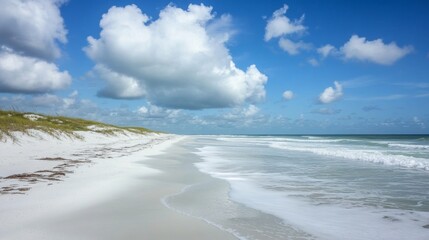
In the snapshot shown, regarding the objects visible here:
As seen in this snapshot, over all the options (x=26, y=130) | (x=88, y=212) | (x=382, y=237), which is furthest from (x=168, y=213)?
(x=26, y=130)

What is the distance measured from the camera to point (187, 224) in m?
5.59

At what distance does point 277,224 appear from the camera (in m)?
5.82

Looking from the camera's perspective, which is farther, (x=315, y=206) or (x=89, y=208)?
(x=315, y=206)

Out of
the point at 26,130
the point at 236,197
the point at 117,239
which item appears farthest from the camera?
the point at 26,130

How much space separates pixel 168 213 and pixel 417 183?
8730 millimetres

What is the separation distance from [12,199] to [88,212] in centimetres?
175

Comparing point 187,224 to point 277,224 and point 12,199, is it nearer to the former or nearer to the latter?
point 277,224

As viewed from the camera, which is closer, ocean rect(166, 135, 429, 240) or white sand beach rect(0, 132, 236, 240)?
white sand beach rect(0, 132, 236, 240)

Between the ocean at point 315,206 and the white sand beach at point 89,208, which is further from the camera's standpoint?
the ocean at point 315,206

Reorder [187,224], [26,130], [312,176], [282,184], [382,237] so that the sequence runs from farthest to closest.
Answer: [26,130] → [312,176] → [282,184] → [187,224] → [382,237]

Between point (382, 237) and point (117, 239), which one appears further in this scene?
point (382, 237)

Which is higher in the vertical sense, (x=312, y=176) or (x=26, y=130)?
(x=26, y=130)

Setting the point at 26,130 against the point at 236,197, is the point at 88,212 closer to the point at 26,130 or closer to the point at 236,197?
the point at 236,197

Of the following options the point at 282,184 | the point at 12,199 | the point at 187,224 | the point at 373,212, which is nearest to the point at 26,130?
the point at 12,199
